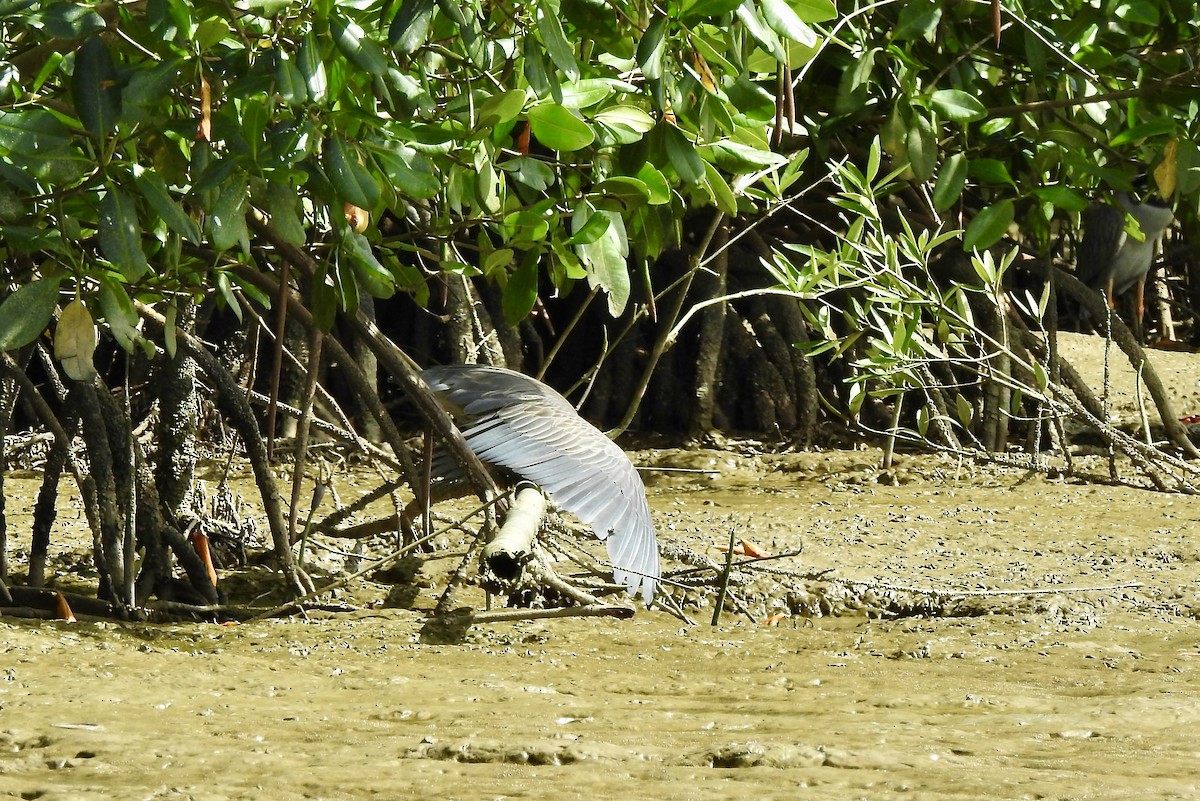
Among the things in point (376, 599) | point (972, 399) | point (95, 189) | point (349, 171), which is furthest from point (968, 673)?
point (972, 399)

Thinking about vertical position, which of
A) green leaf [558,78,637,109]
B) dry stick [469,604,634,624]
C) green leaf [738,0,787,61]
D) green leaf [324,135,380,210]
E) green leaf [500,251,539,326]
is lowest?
dry stick [469,604,634,624]

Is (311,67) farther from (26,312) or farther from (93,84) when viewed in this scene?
(26,312)

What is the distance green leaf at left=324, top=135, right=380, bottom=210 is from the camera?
5.84 ft

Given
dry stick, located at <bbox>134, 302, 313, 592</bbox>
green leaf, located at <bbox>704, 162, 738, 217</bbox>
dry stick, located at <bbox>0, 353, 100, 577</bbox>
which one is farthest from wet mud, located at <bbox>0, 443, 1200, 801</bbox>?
green leaf, located at <bbox>704, 162, 738, 217</bbox>

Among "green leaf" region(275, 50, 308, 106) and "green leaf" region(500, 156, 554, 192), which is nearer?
"green leaf" region(275, 50, 308, 106)

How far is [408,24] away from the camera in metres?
1.70

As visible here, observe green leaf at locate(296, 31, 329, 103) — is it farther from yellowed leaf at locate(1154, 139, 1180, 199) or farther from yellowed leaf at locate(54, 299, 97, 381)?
yellowed leaf at locate(1154, 139, 1180, 199)

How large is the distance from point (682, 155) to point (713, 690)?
97cm

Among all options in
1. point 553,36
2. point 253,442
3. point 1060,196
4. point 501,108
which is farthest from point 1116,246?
point 553,36

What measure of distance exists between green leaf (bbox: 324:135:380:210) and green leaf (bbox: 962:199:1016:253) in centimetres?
221

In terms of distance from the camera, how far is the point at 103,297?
1960 mm

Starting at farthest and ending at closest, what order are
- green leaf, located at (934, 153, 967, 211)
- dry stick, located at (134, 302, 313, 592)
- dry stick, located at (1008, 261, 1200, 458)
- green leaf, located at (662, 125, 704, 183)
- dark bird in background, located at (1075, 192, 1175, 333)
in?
dark bird in background, located at (1075, 192, 1175, 333) < dry stick, located at (1008, 261, 1200, 458) < green leaf, located at (934, 153, 967, 211) < dry stick, located at (134, 302, 313, 592) < green leaf, located at (662, 125, 704, 183)

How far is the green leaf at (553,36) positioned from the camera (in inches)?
68.9

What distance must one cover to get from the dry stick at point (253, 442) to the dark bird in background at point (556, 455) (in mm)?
403
